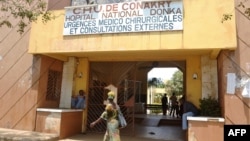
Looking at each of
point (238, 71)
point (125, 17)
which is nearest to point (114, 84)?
point (125, 17)

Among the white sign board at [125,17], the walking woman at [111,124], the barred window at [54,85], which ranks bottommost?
the walking woman at [111,124]

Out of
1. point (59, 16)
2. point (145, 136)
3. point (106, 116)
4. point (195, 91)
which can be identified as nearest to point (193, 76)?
point (195, 91)

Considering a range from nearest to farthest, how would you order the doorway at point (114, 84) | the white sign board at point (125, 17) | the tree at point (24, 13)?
the tree at point (24, 13) < the white sign board at point (125, 17) < the doorway at point (114, 84)

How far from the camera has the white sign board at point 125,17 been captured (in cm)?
749

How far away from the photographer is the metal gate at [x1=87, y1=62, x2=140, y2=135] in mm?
9992

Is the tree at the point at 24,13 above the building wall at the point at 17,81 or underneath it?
above

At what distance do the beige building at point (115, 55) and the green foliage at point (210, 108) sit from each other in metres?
0.28

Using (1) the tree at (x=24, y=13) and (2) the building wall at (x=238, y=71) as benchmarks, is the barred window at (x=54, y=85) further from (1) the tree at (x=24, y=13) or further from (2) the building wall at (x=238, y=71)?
(2) the building wall at (x=238, y=71)

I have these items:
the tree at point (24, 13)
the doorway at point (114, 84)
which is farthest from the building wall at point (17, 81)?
the doorway at point (114, 84)

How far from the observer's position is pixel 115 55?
9.23 metres

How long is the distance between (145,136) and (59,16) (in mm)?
4893

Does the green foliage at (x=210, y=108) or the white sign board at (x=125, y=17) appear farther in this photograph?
the green foliage at (x=210, y=108)

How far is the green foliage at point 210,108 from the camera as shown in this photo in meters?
7.69

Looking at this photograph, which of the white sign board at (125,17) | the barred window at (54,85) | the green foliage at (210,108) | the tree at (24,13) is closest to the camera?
the tree at (24,13)
